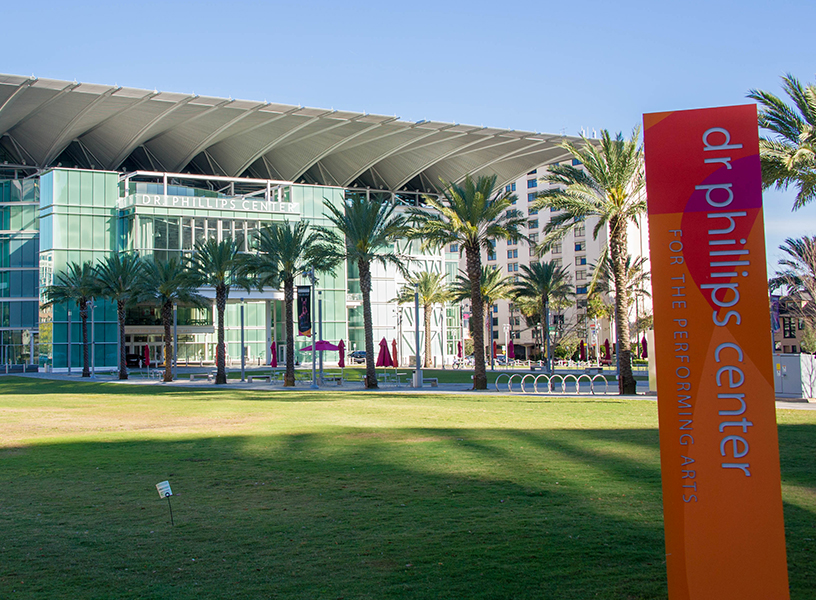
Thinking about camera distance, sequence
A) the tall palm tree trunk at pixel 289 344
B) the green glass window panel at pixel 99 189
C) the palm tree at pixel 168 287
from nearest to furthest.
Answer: the tall palm tree trunk at pixel 289 344 < the palm tree at pixel 168 287 < the green glass window panel at pixel 99 189

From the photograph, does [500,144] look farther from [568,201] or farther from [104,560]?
[104,560]

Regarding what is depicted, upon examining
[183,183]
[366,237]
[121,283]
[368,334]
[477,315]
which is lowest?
[368,334]

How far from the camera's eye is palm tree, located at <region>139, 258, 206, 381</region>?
48.1 meters

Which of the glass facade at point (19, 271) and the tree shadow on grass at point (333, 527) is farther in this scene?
the glass facade at point (19, 271)

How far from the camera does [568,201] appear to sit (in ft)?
97.2

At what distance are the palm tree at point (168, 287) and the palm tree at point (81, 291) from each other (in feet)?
18.5

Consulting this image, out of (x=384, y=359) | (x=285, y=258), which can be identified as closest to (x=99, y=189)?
(x=285, y=258)

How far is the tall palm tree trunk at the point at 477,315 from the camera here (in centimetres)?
3475

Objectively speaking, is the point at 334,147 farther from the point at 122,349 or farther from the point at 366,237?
the point at 366,237

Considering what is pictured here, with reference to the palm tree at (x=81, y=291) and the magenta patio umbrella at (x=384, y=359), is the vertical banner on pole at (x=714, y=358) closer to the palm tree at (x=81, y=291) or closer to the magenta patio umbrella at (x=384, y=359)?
the magenta patio umbrella at (x=384, y=359)

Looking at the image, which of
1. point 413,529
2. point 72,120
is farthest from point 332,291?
point 413,529

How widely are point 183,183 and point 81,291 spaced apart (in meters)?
28.3

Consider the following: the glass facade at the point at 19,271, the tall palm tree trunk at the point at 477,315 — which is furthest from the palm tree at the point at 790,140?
the glass facade at the point at 19,271

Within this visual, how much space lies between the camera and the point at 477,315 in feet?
114
